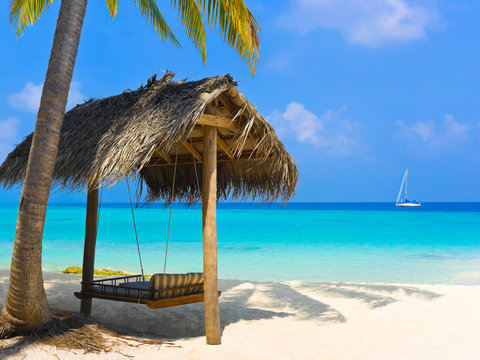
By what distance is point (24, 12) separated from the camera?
533 cm

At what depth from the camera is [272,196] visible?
17.1 feet

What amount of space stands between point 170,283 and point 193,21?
2.73 meters

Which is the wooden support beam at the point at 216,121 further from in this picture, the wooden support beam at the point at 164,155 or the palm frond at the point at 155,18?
the palm frond at the point at 155,18

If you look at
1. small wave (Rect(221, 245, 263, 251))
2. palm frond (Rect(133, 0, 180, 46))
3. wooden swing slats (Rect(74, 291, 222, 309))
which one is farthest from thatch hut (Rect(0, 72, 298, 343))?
small wave (Rect(221, 245, 263, 251))

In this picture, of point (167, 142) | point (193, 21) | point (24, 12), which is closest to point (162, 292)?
point (167, 142)

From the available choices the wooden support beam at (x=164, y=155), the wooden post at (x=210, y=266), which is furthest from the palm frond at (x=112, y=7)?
the wooden post at (x=210, y=266)

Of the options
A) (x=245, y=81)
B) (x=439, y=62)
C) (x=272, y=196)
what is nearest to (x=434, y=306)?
(x=272, y=196)

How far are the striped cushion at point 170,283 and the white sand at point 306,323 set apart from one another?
0.41 m

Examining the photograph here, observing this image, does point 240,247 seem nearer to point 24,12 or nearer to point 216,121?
point 24,12

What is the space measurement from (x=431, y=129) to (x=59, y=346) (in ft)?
242

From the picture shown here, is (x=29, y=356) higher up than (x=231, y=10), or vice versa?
(x=231, y=10)

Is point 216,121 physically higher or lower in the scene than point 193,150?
higher

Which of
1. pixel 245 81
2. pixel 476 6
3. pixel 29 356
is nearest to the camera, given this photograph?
pixel 29 356

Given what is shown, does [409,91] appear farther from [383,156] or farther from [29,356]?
[29,356]
